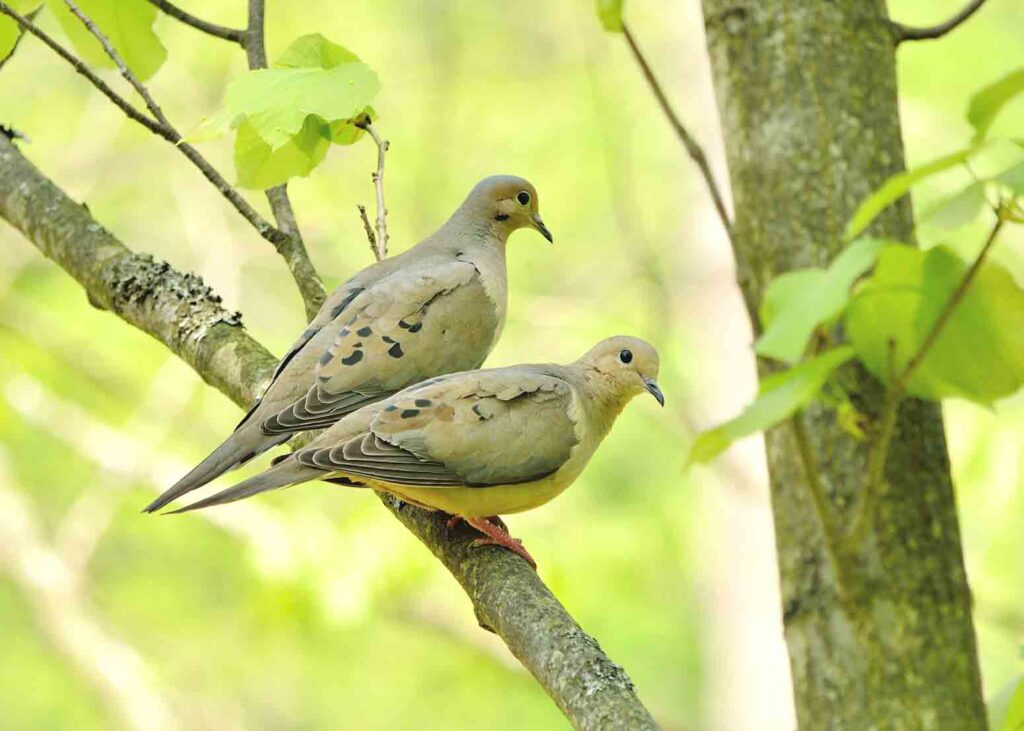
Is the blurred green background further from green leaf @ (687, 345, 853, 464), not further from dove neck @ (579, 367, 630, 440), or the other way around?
green leaf @ (687, 345, 853, 464)

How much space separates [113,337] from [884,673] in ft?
24.5

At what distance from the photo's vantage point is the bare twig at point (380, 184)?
2.81 metres

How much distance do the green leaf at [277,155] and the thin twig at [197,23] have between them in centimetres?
53

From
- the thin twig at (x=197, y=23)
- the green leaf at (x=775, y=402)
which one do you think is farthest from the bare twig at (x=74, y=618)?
the green leaf at (x=775, y=402)

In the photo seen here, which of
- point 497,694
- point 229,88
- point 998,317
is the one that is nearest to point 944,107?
point 497,694

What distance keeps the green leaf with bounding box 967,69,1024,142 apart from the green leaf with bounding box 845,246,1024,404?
124 millimetres

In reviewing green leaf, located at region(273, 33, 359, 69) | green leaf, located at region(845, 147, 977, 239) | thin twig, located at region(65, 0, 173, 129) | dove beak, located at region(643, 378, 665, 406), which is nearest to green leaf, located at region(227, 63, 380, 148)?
green leaf, located at region(273, 33, 359, 69)

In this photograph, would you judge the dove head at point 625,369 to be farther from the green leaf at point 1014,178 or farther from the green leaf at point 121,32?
the green leaf at point 1014,178

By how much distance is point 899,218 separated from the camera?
5.62ft

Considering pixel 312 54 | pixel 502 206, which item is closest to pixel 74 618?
pixel 502 206

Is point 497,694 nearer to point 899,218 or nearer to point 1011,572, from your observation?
point 1011,572

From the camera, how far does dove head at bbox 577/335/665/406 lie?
3324 mm

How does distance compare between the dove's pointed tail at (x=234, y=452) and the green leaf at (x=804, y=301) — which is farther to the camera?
the dove's pointed tail at (x=234, y=452)

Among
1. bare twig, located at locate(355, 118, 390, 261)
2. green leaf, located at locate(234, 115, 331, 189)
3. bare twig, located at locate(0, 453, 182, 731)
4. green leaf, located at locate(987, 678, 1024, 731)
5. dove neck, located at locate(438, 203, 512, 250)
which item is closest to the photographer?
green leaf, located at locate(987, 678, 1024, 731)
